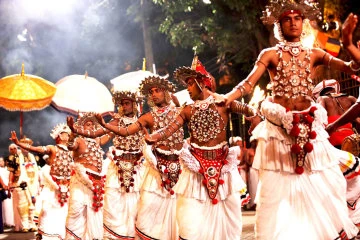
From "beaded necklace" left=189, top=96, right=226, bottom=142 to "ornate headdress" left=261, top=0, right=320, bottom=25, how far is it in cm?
166

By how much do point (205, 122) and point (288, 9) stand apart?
193cm

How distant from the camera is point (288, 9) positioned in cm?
627

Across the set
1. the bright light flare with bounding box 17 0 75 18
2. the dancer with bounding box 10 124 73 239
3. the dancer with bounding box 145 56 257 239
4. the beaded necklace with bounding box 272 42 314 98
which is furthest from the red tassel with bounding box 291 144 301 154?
the bright light flare with bounding box 17 0 75 18

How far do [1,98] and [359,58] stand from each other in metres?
10.8

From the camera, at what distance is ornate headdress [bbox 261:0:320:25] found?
6.27m

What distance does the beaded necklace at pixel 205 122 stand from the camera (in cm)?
768

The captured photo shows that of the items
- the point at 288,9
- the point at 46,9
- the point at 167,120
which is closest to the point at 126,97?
the point at 167,120

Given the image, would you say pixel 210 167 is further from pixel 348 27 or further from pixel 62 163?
pixel 62 163

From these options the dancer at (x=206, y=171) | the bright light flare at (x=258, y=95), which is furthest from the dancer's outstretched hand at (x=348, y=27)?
the bright light flare at (x=258, y=95)

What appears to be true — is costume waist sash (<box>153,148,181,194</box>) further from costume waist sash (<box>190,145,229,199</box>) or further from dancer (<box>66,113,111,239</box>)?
dancer (<box>66,113,111,239</box>)

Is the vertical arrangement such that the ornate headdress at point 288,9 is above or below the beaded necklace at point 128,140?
above

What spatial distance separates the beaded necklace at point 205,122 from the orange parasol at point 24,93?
7877 millimetres

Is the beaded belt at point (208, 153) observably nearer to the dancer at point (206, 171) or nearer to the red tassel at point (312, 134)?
the dancer at point (206, 171)

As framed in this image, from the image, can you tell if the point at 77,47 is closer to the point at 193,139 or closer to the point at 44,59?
the point at 44,59
